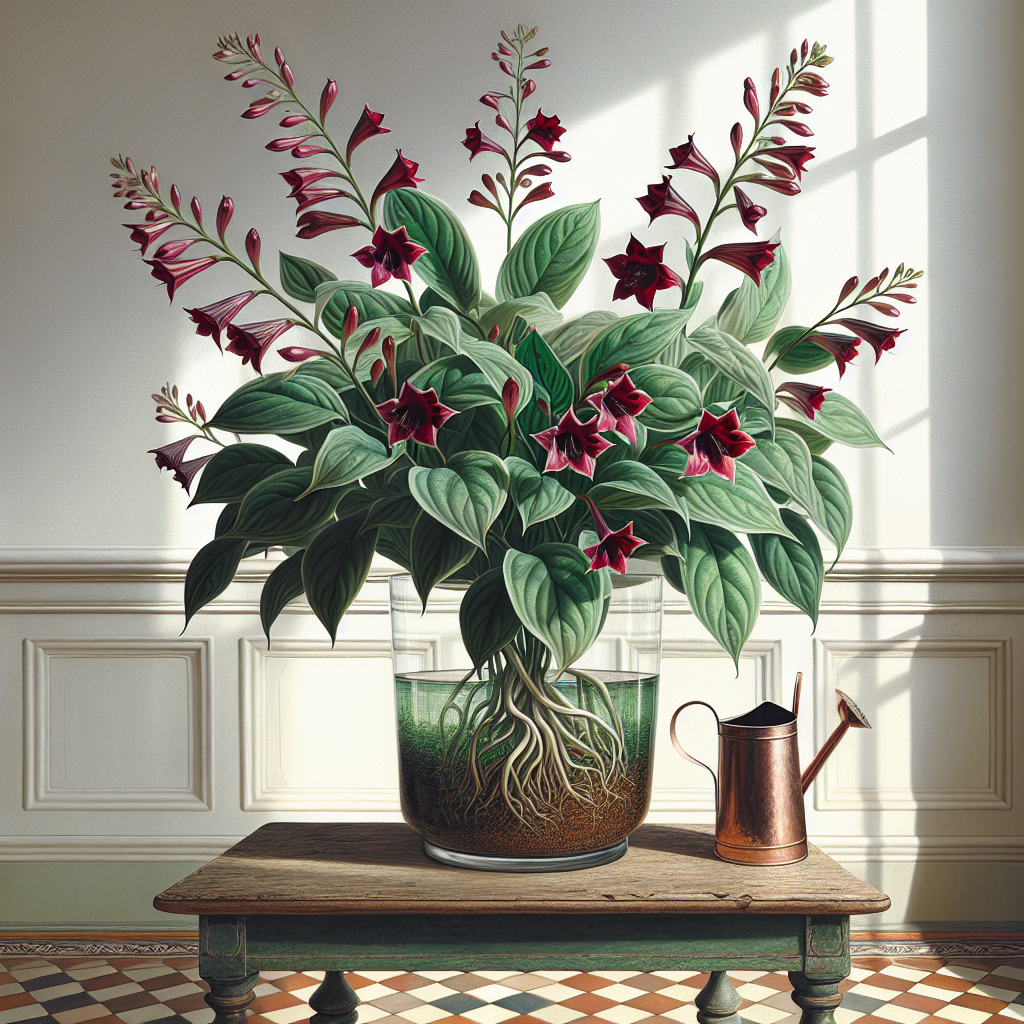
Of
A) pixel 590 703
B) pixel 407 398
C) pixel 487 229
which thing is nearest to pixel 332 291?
pixel 407 398

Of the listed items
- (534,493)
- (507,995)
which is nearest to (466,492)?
(534,493)

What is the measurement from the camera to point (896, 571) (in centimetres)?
227

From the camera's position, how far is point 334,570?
91cm

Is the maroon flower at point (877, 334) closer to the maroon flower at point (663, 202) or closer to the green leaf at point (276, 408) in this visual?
the maroon flower at point (663, 202)

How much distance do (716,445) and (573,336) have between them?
0.78 ft

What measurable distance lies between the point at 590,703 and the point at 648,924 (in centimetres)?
22

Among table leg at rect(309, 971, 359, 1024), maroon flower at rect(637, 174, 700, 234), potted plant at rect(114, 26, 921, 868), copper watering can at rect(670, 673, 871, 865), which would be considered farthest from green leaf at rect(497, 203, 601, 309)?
table leg at rect(309, 971, 359, 1024)

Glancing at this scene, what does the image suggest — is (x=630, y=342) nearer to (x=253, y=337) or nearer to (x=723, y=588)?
(x=723, y=588)

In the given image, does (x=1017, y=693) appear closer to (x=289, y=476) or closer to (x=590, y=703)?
(x=590, y=703)

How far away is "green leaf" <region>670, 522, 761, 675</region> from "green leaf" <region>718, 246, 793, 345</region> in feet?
0.84

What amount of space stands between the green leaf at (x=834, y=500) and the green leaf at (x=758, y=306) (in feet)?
0.50

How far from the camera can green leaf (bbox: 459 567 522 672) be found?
0.89 meters

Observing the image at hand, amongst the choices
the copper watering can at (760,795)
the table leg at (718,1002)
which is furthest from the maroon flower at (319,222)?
the table leg at (718,1002)

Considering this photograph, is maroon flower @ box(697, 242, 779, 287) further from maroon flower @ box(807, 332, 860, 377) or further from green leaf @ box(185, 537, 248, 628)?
green leaf @ box(185, 537, 248, 628)
